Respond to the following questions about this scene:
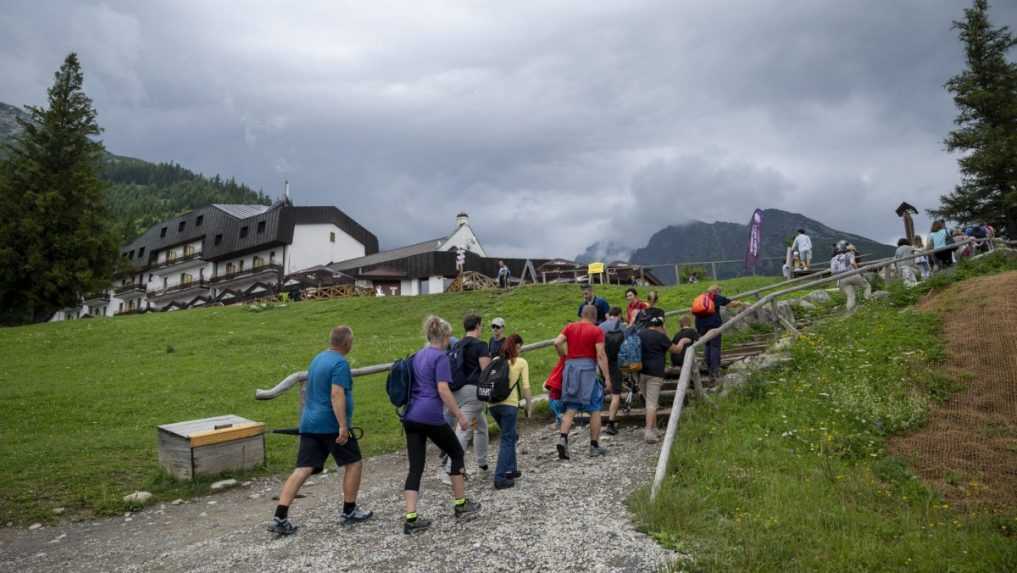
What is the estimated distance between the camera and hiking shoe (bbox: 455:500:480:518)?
6.47 meters

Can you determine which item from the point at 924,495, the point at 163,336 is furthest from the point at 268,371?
the point at 924,495

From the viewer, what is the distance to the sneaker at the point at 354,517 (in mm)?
6496

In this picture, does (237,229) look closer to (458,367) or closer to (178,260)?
(178,260)

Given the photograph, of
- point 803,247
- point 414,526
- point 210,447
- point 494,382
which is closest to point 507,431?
point 494,382

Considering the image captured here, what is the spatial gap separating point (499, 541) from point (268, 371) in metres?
14.1

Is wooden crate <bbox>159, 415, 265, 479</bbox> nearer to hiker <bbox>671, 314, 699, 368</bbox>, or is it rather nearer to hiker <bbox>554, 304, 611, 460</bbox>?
hiker <bbox>554, 304, 611, 460</bbox>

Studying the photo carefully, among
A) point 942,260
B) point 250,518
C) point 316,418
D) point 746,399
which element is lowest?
point 250,518

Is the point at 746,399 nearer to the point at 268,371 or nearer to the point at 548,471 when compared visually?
the point at 548,471

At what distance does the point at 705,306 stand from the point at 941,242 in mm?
11341

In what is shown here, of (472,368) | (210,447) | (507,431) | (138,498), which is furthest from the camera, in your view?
(210,447)

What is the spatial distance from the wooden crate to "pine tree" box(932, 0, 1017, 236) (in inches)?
1334

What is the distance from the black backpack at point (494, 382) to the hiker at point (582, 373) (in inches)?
57.1

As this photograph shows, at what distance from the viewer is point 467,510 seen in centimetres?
649

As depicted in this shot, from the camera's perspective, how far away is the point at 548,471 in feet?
Answer: 26.6
